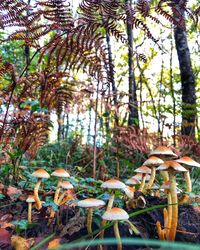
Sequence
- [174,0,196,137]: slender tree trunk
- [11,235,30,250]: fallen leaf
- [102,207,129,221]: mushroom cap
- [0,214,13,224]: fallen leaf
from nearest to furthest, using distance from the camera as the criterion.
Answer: [102,207,129,221]: mushroom cap < [11,235,30,250]: fallen leaf < [0,214,13,224]: fallen leaf < [174,0,196,137]: slender tree trunk

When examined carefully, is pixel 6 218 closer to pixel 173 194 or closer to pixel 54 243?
pixel 54 243

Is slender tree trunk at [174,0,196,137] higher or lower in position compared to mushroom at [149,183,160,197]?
higher

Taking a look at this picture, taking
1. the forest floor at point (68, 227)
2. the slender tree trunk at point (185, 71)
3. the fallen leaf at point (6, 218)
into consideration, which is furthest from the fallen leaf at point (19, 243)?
the slender tree trunk at point (185, 71)

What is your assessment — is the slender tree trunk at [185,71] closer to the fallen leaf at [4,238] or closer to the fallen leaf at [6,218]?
the fallen leaf at [6,218]

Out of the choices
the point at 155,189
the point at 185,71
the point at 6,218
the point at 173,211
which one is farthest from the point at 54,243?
the point at 185,71

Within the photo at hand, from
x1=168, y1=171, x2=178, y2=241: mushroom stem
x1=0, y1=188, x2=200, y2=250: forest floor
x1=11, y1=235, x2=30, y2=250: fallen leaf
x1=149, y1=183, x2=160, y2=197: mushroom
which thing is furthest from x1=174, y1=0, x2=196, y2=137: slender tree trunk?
x1=11, y1=235, x2=30, y2=250: fallen leaf

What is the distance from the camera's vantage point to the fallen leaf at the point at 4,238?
1.49 meters

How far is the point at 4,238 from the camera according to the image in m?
1.53

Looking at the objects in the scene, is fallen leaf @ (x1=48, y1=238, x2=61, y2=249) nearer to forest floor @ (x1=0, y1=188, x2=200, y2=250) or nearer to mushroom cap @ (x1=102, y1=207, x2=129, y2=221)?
forest floor @ (x1=0, y1=188, x2=200, y2=250)

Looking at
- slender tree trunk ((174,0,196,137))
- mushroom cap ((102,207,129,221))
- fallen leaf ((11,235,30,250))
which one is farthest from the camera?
slender tree trunk ((174,0,196,137))

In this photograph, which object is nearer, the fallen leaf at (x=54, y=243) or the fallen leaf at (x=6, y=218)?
the fallen leaf at (x=54, y=243)

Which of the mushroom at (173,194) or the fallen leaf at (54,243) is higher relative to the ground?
the mushroom at (173,194)

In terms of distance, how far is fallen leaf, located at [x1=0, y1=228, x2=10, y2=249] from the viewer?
149 centimetres

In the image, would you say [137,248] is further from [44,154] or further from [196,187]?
[44,154]
